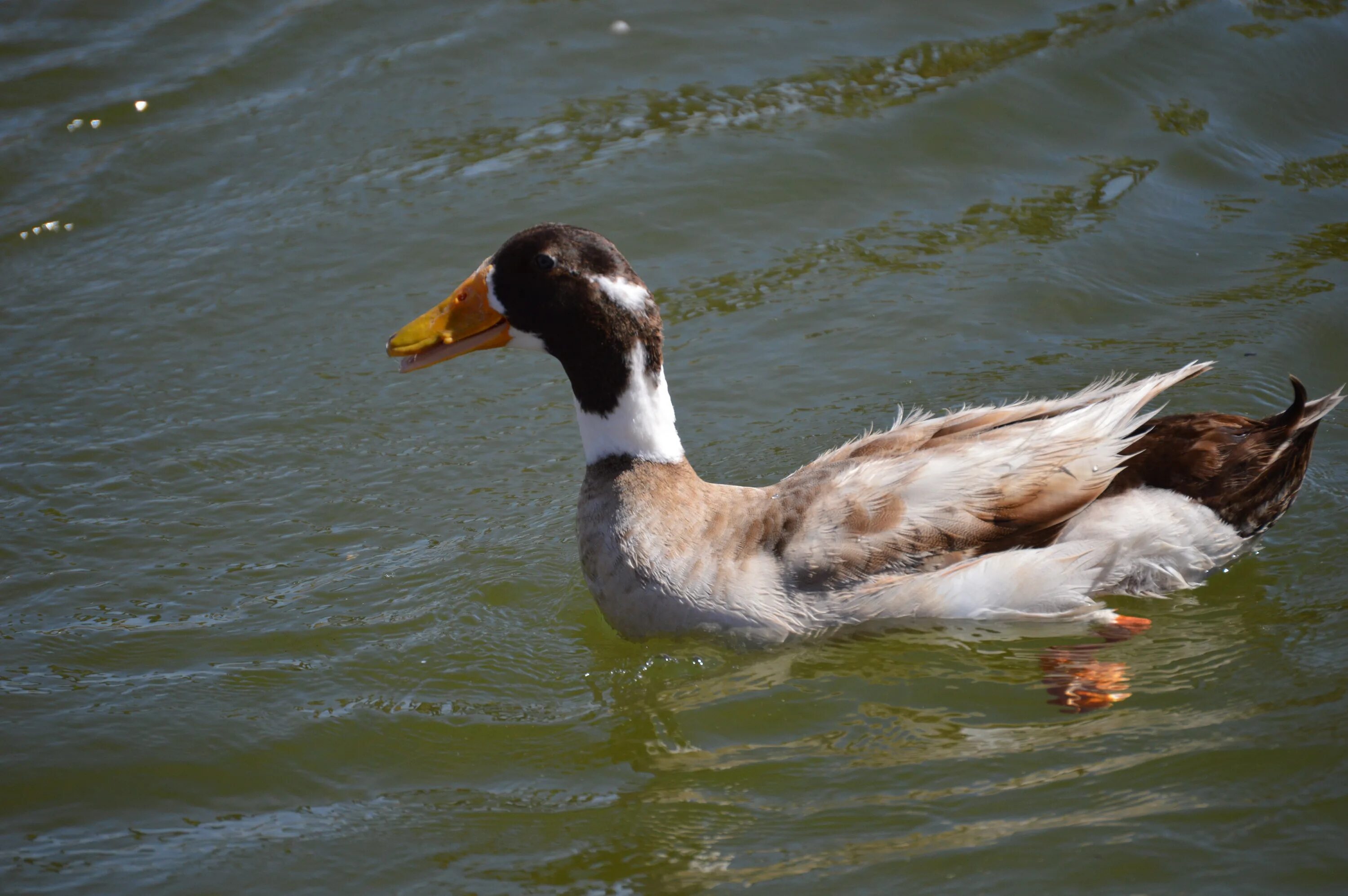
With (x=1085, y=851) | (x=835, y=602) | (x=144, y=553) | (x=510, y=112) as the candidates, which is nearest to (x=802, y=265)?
(x=510, y=112)

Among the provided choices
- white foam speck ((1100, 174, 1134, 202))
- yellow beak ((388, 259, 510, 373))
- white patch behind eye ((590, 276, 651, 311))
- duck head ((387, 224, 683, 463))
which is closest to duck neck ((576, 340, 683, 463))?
duck head ((387, 224, 683, 463))

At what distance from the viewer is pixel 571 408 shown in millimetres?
8281

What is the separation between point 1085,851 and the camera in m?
4.66

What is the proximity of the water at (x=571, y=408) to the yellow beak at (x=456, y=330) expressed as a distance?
1.24 m

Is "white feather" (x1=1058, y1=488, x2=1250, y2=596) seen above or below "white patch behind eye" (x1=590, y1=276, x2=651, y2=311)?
below

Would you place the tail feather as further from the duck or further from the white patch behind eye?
the white patch behind eye

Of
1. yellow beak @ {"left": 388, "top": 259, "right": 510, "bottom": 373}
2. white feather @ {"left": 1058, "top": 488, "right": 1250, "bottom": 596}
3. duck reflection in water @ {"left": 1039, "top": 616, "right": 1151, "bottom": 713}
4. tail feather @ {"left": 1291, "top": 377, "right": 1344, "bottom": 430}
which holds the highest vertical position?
yellow beak @ {"left": 388, "top": 259, "right": 510, "bottom": 373}

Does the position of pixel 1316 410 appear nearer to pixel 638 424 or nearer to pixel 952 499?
pixel 952 499

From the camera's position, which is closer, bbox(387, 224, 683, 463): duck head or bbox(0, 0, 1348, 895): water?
Result: bbox(0, 0, 1348, 895): water

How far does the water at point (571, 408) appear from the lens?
5020 mm

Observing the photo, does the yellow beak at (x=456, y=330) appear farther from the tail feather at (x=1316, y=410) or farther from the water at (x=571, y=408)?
the tail feather at (x=1316, y=410)

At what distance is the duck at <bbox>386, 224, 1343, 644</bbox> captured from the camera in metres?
5.77

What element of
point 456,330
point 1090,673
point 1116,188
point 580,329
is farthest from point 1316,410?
point 1116,188

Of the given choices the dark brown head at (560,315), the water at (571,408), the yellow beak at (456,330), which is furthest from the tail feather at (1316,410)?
the yellow beak at (456,330)
